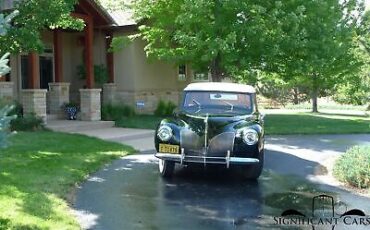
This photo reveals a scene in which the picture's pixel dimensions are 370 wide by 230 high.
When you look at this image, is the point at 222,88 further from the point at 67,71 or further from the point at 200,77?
the point at 200,77

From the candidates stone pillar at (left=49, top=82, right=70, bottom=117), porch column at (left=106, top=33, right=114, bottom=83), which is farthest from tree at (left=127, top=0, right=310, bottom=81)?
stone pillar at (left=49, top=82, right=70, bottom=117)

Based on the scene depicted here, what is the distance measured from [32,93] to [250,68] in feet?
24.5

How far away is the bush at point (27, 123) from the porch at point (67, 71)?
39 centimetres

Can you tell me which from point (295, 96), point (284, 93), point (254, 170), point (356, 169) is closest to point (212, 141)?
point (254, 170)

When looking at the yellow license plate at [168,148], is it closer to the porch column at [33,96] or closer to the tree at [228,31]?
the tree at [228,31]

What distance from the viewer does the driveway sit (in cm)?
593

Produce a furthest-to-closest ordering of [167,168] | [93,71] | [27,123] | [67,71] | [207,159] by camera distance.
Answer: [67,71]
[93,71]
[27,123]
[167,168]
[207,159]

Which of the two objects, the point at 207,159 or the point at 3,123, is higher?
the point at 3,123

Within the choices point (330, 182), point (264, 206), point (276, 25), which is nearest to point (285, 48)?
point (276, 25)

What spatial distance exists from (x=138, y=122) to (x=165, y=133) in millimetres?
9759

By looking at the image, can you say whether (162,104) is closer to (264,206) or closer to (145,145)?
(145,145)

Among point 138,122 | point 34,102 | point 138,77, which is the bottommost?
point 138,122

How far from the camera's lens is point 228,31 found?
15.6m

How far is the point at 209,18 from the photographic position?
15945 mm
